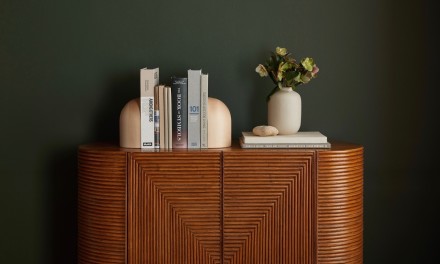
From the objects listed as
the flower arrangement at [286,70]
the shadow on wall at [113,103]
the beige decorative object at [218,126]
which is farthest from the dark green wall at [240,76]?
the beige decorative object at [218,126]

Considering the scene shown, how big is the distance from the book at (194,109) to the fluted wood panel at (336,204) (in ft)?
1.70

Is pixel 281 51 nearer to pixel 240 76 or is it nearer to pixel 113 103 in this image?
pixel 240 76

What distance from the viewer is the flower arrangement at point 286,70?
8.82ft

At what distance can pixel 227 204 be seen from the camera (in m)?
2.46

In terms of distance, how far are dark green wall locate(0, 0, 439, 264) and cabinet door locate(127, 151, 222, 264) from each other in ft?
1.64

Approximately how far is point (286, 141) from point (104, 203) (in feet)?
2.54

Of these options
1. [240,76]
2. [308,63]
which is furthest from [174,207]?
[308,63]

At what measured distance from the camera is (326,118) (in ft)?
9.48

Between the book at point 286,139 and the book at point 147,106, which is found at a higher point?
the book at point 147,106

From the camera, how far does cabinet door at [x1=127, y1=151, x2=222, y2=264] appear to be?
96.9 inches
